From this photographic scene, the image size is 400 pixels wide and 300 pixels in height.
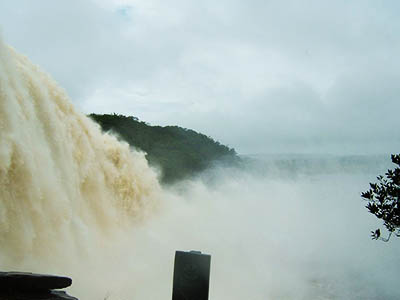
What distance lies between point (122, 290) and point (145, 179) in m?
7.09

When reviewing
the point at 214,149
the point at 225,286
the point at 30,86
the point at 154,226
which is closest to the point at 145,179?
the point at 154,226

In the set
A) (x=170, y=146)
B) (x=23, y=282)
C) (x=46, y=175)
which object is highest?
(x=170, y=146)

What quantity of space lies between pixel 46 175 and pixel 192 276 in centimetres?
648

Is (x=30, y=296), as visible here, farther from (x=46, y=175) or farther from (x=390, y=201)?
(x=46, y=175)

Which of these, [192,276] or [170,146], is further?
[170,146]

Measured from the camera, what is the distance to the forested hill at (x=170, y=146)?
130 ft

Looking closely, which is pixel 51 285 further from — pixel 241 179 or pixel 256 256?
pixel 241 179

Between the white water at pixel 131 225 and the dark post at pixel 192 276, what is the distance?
220 inches

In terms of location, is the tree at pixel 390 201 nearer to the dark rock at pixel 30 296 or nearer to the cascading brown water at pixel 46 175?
the dark rock at pixel 30 296

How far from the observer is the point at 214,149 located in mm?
54125

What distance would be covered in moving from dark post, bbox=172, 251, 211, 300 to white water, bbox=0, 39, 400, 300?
558 centimetres

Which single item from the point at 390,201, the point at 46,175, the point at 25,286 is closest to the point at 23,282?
the point at 25,286

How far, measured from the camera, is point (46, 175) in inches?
367

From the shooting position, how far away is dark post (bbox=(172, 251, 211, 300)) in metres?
3.65
